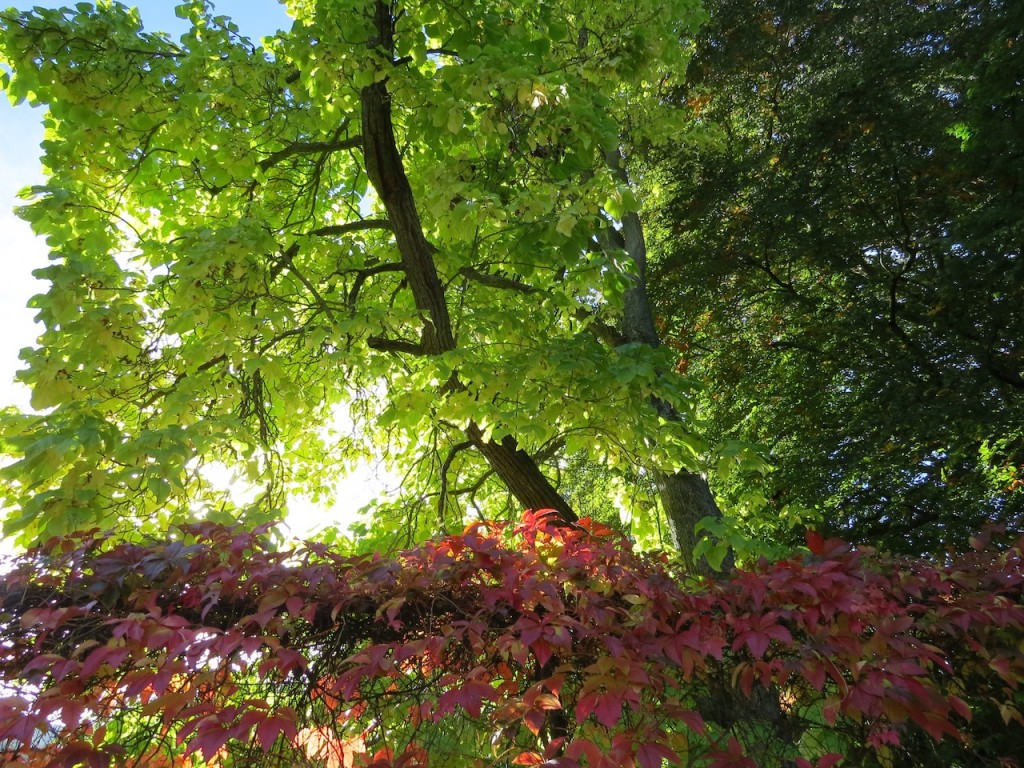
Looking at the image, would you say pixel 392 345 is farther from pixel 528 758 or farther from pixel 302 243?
pixel 528 758

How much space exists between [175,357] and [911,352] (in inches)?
277

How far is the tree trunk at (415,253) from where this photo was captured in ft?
13.7

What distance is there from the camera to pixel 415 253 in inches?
174

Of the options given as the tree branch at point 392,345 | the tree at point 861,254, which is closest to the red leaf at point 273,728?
the tree branch at point 392,345

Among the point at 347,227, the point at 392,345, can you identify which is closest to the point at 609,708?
the point at 392,345

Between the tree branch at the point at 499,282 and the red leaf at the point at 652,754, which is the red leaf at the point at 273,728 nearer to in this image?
the red leaf at the point at 652,754

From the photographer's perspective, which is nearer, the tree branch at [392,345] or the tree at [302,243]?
the tree at [302,243]

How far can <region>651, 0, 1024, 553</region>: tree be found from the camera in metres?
5.93

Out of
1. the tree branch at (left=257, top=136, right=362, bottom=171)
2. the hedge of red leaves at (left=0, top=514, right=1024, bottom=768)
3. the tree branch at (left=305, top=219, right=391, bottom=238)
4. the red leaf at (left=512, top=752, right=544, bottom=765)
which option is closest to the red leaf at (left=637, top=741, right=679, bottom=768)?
the hedge of red leaves at (left=0, top=514, right=1024, bottom=768)

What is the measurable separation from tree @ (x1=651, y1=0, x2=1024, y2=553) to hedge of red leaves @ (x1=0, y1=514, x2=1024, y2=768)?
4044 mm

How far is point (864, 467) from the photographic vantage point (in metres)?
7.22

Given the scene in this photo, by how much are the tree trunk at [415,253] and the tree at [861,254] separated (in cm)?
246

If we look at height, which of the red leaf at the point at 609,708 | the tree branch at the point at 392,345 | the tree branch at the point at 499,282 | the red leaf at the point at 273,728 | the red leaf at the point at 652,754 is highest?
the tree branch at the point at 499,282

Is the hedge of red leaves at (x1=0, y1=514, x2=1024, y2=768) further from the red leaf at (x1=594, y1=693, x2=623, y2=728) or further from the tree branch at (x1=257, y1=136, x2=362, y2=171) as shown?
the tree branch at (x1=257, y1=136, x2=362, y2=171)
